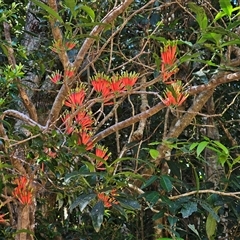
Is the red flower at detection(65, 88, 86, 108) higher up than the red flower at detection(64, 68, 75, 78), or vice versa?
the red flower at detection(64, 68, 75, 78)

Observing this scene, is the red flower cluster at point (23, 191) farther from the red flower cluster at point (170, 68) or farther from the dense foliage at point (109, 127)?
the red flower cluster at point (170, 68)

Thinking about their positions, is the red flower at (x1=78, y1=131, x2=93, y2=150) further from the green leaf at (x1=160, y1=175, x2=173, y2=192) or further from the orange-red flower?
the green leaf at (x1=160, y1=175, x2=173, y2=192)

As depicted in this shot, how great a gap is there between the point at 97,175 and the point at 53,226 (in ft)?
1.93

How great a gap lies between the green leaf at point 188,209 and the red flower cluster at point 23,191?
0.40 m

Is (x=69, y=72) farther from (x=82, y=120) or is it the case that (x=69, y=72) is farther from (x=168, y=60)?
(x=168, y=60)

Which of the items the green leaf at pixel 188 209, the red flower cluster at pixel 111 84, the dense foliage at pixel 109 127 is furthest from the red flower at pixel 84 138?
the green leaf at pixel 188 209

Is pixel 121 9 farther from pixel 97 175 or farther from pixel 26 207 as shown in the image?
pixel 26 207

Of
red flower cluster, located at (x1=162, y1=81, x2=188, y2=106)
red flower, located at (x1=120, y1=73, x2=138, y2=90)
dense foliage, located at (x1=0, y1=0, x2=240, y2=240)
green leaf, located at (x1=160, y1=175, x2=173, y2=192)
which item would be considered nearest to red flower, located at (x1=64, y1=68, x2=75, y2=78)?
dense foliage, located at (x1=0, y1=0, x2=240, y2=240)

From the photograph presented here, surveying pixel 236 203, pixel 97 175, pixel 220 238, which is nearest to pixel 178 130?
pixel 236 203

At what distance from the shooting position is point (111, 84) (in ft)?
3.05

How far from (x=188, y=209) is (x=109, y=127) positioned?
33 cm

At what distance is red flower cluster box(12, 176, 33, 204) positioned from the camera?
0.95 meters

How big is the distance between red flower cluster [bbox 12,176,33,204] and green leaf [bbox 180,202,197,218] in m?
0.40

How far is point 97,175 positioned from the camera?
937mm
